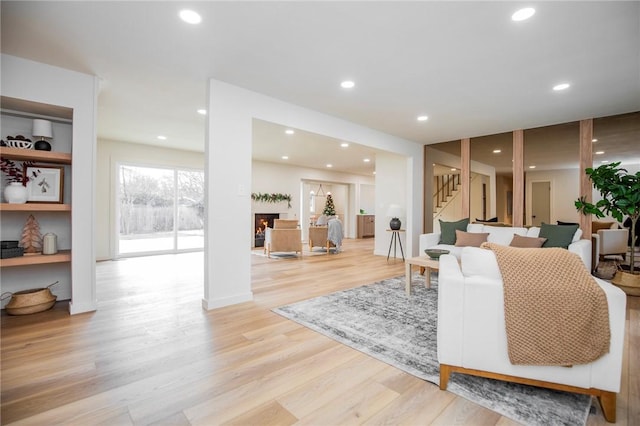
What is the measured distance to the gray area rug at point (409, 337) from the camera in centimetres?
161

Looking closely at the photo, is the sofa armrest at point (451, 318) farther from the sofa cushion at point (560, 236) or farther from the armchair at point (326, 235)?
the armchair at point (326, 235)

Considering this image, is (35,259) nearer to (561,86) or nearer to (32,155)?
(32,155)

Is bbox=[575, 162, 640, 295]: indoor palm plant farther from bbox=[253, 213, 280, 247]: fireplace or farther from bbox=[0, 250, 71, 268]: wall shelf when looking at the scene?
bbox=[253, 213, 280, 247]: fireplace

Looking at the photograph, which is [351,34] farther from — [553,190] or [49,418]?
[553,190]

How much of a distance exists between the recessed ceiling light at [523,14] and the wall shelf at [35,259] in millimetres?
4613

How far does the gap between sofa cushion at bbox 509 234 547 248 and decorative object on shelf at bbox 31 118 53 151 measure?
5.85 metres

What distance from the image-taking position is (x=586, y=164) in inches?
181

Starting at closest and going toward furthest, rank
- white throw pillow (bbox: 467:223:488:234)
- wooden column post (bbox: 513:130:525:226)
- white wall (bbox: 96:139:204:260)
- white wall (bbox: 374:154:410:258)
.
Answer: white throw pillow (bbox: 467:223:488:234) → wooden column post (bbox: 513:130:525:226) → white wall (bbox: 96:139:204:260) → white wall (bbox: 374:154:410:258)

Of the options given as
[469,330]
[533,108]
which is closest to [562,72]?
[533,108]

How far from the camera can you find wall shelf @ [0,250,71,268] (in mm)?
2760

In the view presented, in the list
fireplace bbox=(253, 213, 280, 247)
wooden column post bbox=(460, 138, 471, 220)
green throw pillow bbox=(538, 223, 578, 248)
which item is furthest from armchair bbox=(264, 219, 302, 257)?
green throw pillow bbox=(538, 223, 578, 248)

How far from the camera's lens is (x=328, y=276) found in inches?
188

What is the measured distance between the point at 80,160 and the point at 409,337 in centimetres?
369

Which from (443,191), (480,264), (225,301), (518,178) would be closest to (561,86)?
(518,178)
